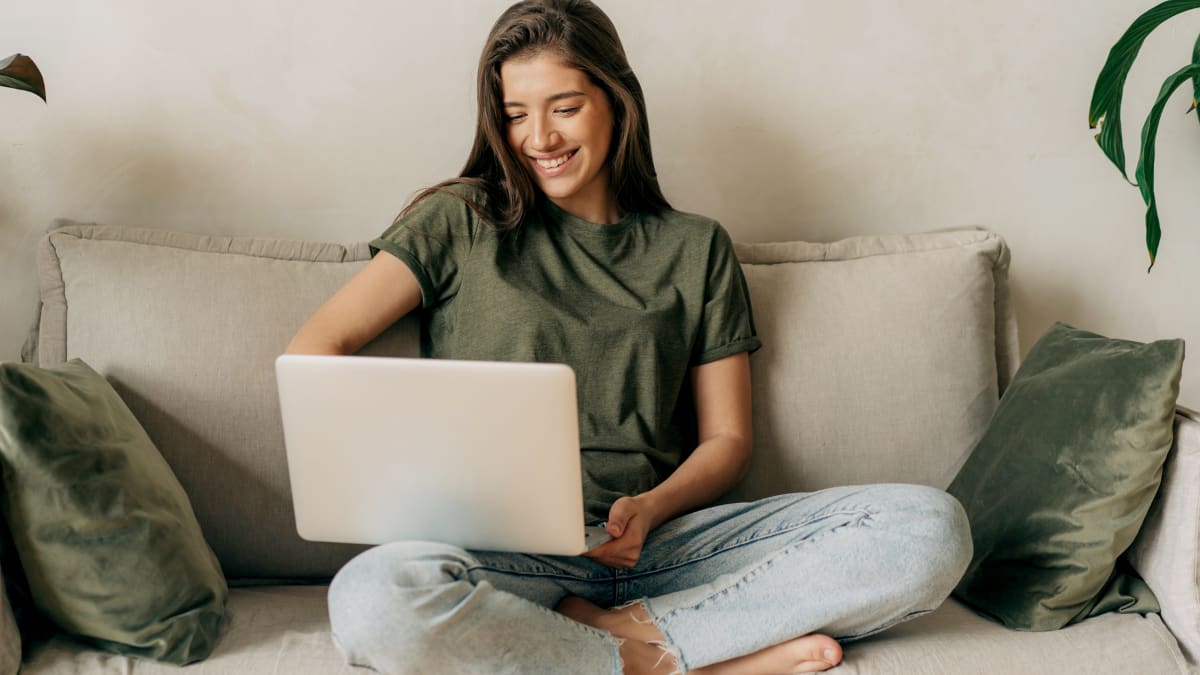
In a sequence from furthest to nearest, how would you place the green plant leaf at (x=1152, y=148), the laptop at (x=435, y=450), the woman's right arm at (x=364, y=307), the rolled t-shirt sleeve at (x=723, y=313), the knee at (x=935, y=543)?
1. the green plant leaf at (x=1152, y=148)
2. the rolled t-shirt sleeve at (x=723, y=313)
3. the woman's right arm at (x=364, y=307)
4. the knee at (x=935, y=543)
5. the laptop at (x=435, y=450)

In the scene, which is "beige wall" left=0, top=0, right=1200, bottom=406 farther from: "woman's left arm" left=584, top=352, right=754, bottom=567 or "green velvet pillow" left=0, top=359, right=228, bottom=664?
"green velvet pillow" left=0, top=359, right=228, bottom=664

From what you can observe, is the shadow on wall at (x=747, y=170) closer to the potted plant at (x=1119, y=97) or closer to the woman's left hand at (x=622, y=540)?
the potted plant at (x=1119, y=97)

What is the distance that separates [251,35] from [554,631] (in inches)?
43.0

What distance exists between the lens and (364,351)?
5.31 feet

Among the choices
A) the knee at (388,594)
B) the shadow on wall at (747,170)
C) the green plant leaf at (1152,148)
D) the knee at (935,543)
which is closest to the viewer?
the knee at (388,594)

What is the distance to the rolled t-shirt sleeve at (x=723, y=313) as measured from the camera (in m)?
1.65

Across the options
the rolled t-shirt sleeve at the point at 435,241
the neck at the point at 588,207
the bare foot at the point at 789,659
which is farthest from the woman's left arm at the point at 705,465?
the rolled t-shirt sleeve at the point at 435,241

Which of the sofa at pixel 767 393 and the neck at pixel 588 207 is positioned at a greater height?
the neck at pixel 588 207

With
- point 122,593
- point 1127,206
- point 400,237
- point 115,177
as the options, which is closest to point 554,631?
point 122,593

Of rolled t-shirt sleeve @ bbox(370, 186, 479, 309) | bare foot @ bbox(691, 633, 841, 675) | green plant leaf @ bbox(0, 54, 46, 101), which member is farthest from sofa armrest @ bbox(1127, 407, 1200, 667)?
green plant leaf @ bbox(0, 54, 46, 101)

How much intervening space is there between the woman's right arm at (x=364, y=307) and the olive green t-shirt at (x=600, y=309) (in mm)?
21

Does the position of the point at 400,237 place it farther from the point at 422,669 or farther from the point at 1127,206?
the point at 1127,206

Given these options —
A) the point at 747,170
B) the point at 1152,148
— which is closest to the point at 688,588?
the point at 747,170

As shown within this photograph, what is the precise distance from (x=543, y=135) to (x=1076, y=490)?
85 cm
